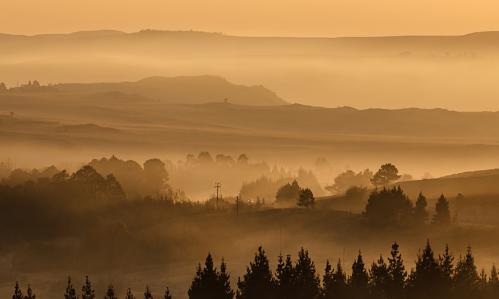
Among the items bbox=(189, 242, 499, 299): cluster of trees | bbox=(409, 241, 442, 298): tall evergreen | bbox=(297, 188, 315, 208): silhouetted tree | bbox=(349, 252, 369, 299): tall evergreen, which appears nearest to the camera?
bbox=(189, 242, 499, 299): cluster of trees

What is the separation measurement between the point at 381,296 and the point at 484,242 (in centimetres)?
6183

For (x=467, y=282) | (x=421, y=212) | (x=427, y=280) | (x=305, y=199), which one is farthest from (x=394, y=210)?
(x=427, y=280)

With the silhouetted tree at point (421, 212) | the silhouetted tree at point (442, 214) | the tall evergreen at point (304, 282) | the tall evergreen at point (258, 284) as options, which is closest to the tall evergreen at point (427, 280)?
the tall evergreen at point (304, 282)

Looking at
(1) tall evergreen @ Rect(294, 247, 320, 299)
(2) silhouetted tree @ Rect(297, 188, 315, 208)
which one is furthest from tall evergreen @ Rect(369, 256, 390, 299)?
(2) silhouetted tree @ Rect(297, 188, 315, 208)

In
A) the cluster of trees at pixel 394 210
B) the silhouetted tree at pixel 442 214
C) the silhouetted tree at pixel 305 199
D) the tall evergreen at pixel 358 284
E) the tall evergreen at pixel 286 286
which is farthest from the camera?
the silhouetted tree at pixel 305 199

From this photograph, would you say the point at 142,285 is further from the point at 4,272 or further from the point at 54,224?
the point at 54,224

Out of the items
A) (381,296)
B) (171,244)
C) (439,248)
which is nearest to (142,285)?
(171,244)

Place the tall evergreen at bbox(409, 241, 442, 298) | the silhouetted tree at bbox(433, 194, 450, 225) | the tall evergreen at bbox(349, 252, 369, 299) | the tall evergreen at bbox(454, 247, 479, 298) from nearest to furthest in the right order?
the tall evergreen at bbox(409, 241, 442, 298), the tall evergreen at bbox(454, 247, 479, 298), the tall evergreen at bbox(349, 252, 369, 299), the silhouetted tree at bbox(433, 194, 450, 225)

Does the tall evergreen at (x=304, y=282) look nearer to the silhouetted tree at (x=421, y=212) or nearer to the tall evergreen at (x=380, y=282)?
the tall evergreen at (x=380, y=282)

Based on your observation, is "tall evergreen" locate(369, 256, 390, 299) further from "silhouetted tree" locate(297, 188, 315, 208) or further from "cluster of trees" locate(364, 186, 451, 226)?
"silhouetted tree" locate(297, 188, 315, 208)

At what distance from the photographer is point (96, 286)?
156875mm

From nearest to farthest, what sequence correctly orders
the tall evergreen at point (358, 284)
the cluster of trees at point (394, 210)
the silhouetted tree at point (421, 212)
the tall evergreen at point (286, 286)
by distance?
the tall evergreen at point (286, 286), the tall evergreen at point (358, 284), the cluster of trees at point (394, 210), the silhouetted tree at point (421, 212)

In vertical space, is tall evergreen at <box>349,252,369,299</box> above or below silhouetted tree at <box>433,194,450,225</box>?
below

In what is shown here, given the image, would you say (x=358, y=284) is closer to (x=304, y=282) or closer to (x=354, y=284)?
(x=354, y=284)
